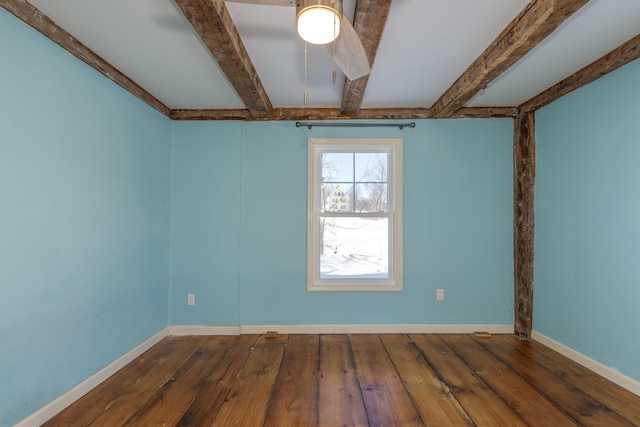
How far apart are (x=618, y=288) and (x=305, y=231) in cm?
261

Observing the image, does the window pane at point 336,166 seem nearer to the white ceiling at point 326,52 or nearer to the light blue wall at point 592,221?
the white ceiling at point 326,52

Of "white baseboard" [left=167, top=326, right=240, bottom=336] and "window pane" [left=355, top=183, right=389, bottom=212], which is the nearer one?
"white baseboard" [left=167, top=326, right=240, bottom=336]

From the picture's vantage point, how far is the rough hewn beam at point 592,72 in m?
2.10

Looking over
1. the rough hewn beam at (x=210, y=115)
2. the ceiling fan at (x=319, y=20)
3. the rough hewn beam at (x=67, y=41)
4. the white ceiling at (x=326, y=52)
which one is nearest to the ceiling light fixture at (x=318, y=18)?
the ceiling fan at (x=319, y=20)

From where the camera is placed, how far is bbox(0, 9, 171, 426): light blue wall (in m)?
1.72

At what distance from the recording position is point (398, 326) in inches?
132

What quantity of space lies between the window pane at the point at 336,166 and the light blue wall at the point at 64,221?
68.8 inches

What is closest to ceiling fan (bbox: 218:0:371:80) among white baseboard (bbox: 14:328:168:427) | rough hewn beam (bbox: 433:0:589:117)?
rough hewn beam (bbox: 433:0:589:117)

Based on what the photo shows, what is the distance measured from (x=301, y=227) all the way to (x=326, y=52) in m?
1.76

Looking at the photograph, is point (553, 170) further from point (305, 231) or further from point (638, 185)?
point (305, 231)

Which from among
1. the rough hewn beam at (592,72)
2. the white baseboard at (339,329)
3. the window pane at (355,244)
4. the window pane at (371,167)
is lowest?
the white baseboard at (339,329)

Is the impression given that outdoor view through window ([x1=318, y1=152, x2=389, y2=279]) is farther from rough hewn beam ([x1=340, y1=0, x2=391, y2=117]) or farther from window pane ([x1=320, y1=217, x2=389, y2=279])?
rough hewn beam ([x1=340, y1=0, x2=391, y2=117])

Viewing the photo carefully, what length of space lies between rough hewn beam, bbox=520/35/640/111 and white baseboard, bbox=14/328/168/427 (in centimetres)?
433

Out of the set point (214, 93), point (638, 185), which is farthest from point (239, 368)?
point (638, 185)
